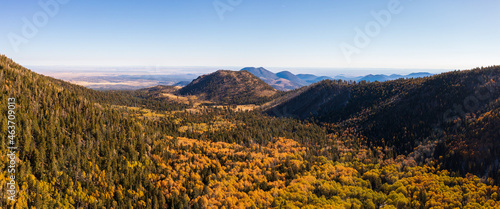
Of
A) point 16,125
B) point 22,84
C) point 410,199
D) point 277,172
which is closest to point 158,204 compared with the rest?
point 277,172

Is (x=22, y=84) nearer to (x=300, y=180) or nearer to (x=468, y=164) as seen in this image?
(x=300, y=180)

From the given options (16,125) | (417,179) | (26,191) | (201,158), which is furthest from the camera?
(201,158)

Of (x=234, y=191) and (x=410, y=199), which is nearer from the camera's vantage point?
(x=410, y=199)

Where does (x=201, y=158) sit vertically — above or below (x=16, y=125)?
below

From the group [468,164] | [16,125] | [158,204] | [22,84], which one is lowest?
[158,204]

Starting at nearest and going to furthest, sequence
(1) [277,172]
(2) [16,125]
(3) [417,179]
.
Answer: (2) [16,125] < (3) [417,179] < (1) [277,172]

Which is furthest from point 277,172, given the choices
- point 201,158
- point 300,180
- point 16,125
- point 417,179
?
point 16,125

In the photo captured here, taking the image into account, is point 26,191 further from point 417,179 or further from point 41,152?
point 417,179
